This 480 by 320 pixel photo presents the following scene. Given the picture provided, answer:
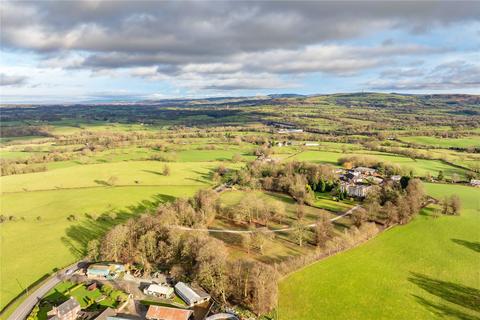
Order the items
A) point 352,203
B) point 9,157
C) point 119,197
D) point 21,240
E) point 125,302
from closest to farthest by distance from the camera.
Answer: point 125,302, point 21,240, point 352,203, point 119,197, point 9,157

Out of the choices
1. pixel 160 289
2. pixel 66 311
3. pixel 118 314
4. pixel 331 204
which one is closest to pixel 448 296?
pixel 331 204

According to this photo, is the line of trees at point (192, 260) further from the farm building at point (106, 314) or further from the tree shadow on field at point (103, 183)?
the tree shadow on field at point (103, 183)

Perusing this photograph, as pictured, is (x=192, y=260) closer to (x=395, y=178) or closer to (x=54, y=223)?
(x=54, y=223)

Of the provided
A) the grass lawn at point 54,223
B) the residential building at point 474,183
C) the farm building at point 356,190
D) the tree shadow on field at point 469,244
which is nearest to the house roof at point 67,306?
the grass lawn at point 54,223

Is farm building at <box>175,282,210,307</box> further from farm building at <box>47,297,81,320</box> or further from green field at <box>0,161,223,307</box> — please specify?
green field at <box>0,161,223,307</box>

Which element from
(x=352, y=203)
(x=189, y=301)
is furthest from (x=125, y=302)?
(x=352, y=203)

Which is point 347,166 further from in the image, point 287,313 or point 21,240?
point 21,240
